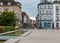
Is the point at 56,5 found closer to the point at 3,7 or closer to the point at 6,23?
the point at 3,7

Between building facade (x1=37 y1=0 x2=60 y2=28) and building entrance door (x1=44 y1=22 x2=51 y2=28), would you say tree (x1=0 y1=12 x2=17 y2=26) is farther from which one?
building entrance door (x1=44 y1=22 x2=51 y2=28)

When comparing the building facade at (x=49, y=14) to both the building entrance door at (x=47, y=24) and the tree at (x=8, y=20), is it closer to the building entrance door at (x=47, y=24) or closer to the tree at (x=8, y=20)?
the building entrance door at (x=47, y=24)

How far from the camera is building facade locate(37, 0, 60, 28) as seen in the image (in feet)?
403

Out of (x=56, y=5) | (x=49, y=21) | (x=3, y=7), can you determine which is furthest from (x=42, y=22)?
(x=3, y=7)

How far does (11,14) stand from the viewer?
261 ft

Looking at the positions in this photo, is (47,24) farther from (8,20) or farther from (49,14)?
(8,20)

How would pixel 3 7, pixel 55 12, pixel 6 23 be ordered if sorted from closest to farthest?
pixel 6 23, pixel 3 7, pixel 55 12

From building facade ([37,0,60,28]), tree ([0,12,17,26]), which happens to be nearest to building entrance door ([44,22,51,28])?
building facade ([37,0,60,28])

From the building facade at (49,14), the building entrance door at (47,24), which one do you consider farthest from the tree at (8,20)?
the building entrance door at (47,24)

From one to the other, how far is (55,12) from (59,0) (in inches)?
290

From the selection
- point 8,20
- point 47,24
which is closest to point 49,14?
point 47,24

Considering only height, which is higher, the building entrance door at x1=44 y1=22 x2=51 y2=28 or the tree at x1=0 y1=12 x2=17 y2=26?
the tree at x1=0 y1=12 x2=17 y2=26

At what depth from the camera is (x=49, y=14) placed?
12456 cm

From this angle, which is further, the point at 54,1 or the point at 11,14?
the point at 54,1
